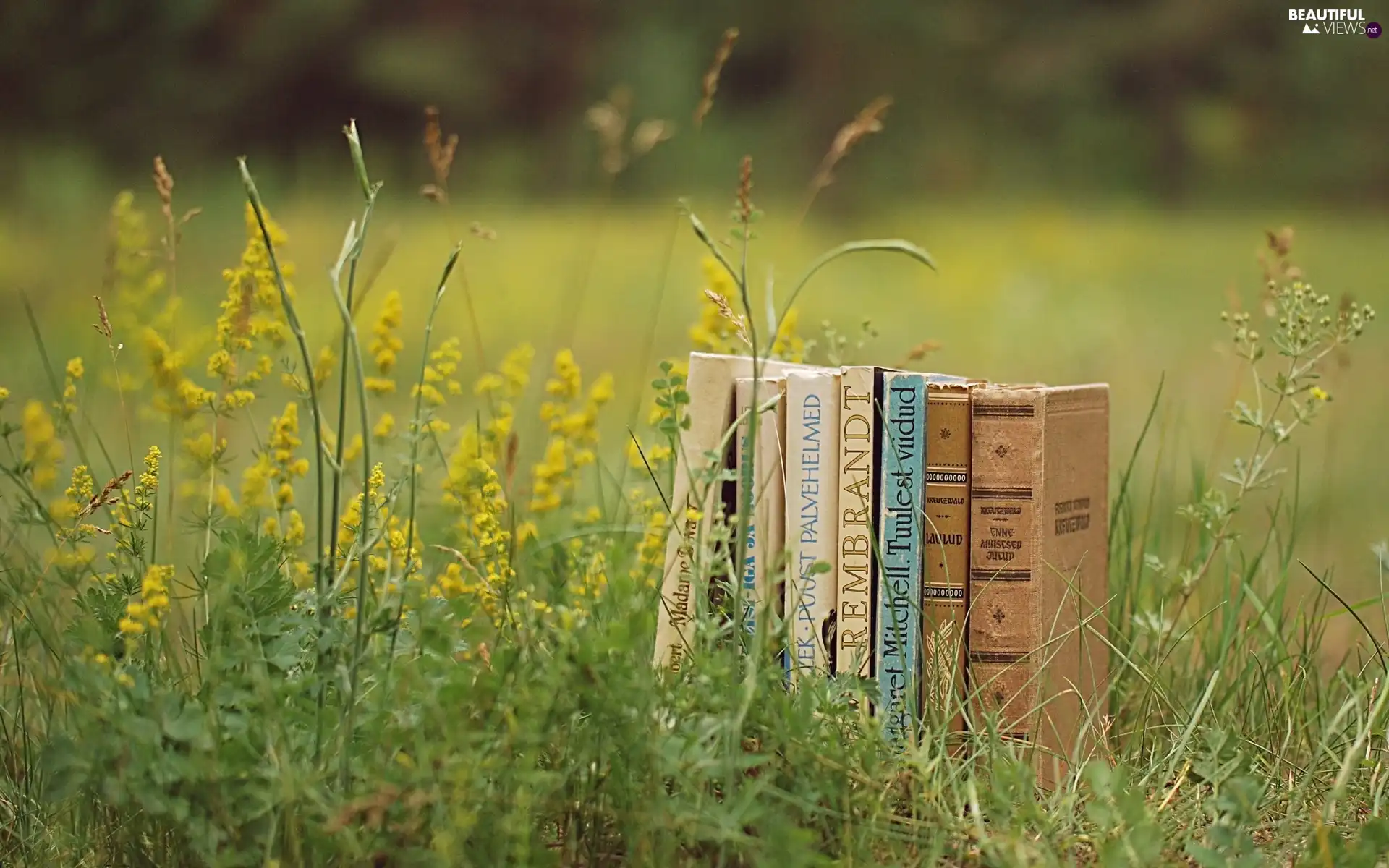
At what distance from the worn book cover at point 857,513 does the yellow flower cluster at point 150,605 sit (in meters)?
0.71

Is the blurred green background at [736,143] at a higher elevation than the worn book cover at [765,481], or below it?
higher

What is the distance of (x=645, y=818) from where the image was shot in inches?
41.0

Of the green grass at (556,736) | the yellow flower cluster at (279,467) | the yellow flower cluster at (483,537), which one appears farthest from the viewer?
the yellow flower cluster at (279,467)

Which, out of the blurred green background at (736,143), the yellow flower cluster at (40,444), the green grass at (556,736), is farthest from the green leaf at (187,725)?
the blurred green background at (736,143)

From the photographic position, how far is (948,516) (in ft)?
4.76

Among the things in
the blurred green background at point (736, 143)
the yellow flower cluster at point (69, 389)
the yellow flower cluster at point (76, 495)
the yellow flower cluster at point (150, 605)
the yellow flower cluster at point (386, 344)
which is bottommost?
the yellow flower cluster at point (150, 605)

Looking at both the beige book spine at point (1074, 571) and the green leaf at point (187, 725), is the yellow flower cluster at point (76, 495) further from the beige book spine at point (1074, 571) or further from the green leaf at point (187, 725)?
the beige book spine at point (1074, 571)

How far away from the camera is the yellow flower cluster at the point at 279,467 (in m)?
1.51

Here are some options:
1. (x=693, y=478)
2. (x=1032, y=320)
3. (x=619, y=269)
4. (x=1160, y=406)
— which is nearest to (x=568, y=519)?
(x=693, y=478)

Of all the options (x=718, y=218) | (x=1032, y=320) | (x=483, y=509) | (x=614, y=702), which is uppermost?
(x=718, y=218)

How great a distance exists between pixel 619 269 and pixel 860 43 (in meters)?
4.48

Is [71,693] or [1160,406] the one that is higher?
[1160,406]

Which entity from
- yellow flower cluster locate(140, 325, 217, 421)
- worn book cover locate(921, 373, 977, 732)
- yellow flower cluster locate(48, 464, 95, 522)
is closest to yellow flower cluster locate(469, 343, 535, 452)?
yellow flower cluster locate(140, 325, 217, 421)

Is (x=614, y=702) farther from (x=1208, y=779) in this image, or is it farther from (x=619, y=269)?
(x=619, y=269)
